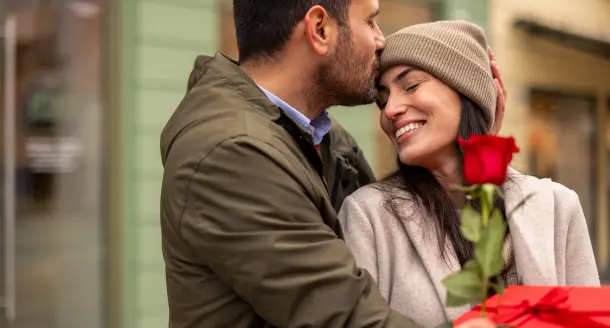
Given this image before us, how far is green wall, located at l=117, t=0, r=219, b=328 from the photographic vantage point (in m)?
4.94

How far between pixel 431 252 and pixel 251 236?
600mm

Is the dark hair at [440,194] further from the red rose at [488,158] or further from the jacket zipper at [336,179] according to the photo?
the red rose at [488,158]

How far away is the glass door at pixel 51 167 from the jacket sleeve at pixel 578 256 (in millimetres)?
3221

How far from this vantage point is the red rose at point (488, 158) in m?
1.48

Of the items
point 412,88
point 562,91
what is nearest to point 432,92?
point 412,88

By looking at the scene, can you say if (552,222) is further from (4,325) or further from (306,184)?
(4,325)

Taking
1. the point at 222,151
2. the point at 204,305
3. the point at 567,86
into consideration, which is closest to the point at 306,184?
the point at 222,151

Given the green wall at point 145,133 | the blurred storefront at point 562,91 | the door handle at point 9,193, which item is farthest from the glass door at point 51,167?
the blurred storefront at point 562,91

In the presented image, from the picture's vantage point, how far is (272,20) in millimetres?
2184

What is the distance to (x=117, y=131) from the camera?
4.91 meters

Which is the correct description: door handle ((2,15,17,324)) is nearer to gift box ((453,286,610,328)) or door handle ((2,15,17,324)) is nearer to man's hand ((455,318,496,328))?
gift box ((453,286,610,328))

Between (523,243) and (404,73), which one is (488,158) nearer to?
(523,243)

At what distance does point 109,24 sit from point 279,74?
298cm

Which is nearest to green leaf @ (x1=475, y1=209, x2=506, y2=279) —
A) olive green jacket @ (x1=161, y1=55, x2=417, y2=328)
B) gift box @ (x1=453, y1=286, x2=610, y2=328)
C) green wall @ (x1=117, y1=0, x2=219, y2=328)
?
gift box @ (x1=453, y1=286, x2=610, y2=328)
